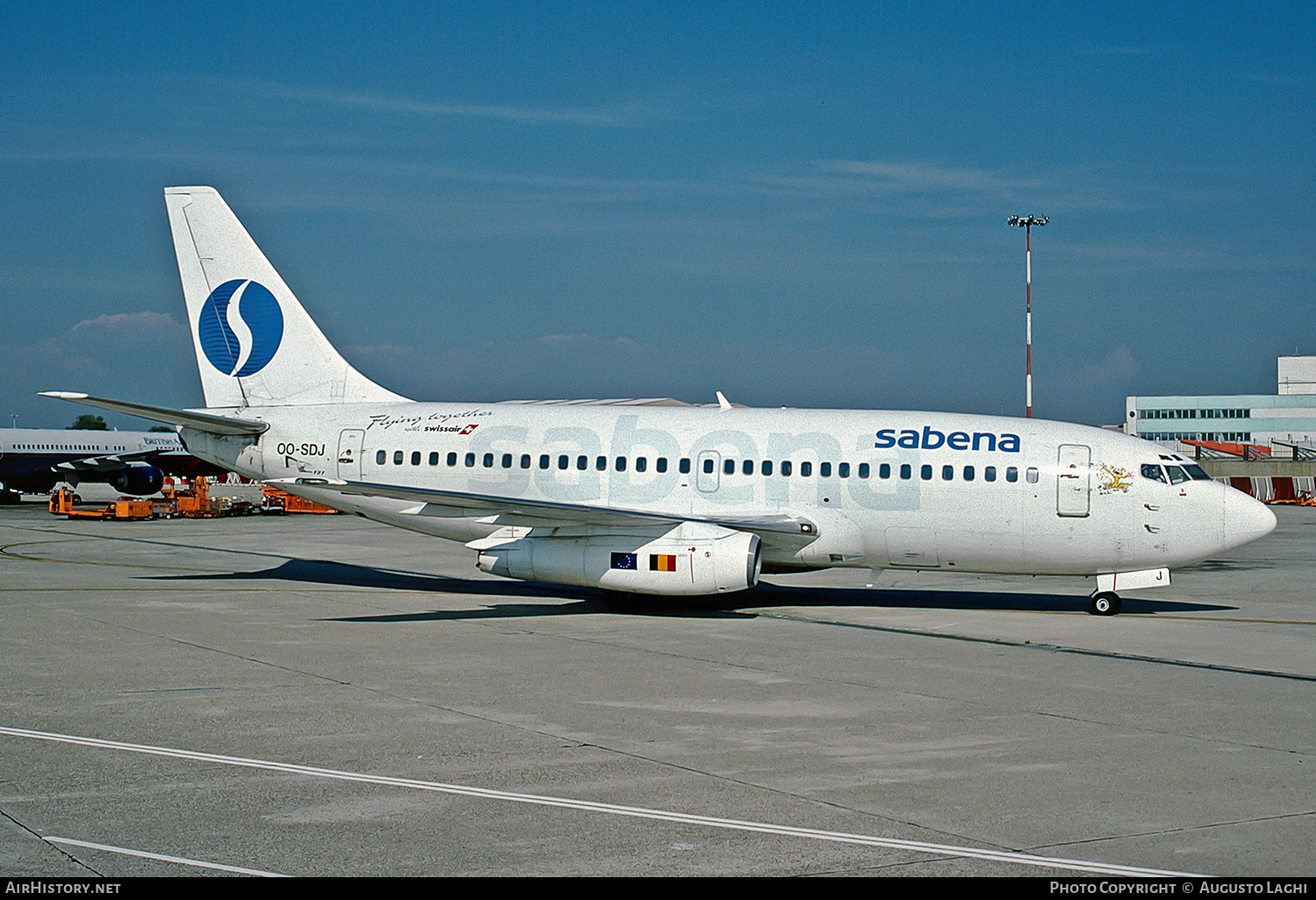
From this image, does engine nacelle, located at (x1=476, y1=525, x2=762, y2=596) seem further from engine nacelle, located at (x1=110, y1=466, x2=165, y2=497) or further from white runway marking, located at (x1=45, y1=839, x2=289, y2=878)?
engine nacelle, located at (x1=110, y1=466, x2=165, y2=497)

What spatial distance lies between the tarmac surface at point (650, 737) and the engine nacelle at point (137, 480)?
39.3 metres

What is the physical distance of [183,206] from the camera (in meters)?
27.5

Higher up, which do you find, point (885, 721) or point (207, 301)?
point (207, 301)

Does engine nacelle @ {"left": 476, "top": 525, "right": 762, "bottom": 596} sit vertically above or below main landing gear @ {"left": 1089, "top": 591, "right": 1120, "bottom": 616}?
above

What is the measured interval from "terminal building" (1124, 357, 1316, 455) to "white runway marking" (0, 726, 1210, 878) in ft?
421

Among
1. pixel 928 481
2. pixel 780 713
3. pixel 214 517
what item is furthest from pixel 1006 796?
pixel 214 517

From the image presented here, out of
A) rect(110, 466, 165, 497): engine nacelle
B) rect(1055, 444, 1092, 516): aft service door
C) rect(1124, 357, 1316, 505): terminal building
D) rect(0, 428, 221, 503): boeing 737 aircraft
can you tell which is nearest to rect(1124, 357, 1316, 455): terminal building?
rect(1124, 357, 1316, 505): terminal building

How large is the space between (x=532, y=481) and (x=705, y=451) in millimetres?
3652

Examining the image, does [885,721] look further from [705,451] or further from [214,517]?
[214,517]

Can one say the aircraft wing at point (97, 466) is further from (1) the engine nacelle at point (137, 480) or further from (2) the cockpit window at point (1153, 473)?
(2) the cockpit window at point (1153, 473)

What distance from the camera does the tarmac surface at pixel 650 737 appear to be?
8531 millimetres

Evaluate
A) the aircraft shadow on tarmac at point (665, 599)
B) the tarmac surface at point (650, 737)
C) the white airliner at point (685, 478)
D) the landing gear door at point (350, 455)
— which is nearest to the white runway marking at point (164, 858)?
the tarmac surface at point (650, 737)

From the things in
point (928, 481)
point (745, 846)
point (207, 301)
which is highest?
point (207, 301)

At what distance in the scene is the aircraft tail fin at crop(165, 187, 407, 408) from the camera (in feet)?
89.5
